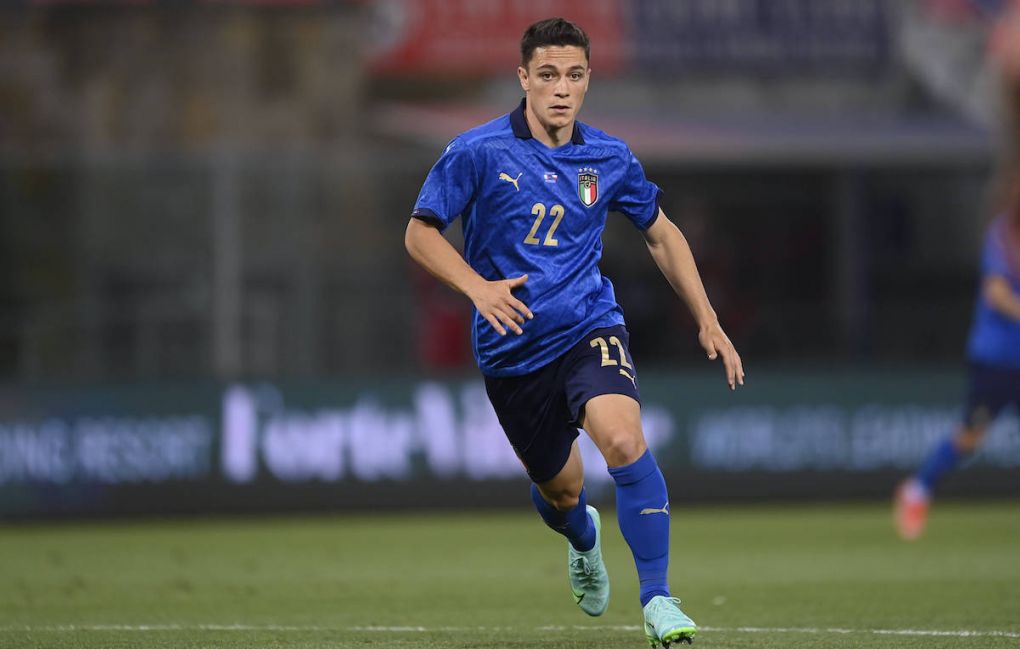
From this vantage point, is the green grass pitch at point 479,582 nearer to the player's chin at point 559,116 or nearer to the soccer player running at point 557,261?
the soccer player running at point 557,261

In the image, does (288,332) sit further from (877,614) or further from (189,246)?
(877,614)

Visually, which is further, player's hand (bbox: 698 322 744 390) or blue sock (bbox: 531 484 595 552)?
blue sock (bbox: 531 484 595 552)

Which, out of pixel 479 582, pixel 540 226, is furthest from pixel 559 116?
pixel 479 582

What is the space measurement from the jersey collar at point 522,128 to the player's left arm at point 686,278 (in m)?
0.45

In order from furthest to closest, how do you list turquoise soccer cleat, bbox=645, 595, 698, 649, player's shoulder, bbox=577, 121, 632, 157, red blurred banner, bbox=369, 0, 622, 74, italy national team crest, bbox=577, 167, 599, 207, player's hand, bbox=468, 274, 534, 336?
red blurred banner, bbox=369, 0, 622, 74, player's shoulder, bbox=577, 121, 632, 157, italy national team crest, bbox=577, 167, 599, 207, player's hand, bbox=468, 274, 534, 336, turquoise soccer cleat, bbox=645, 595, 698, 649

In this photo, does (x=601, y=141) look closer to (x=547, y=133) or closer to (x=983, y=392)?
(x=547, y=133)

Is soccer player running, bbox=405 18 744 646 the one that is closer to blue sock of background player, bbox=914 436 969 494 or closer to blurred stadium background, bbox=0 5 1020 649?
blurred stadium background, bbox=0 5 1020 649

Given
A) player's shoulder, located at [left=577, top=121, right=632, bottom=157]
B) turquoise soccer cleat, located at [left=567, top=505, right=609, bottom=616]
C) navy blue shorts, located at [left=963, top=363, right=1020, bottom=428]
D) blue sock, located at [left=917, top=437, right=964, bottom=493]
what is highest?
player's shoulder, located at [left=577, top=121, right=632, bottom=157]

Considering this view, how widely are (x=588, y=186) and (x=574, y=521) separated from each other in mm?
1451

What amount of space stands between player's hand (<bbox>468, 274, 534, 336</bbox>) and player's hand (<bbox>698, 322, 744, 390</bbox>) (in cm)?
73

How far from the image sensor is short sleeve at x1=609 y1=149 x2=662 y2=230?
247 inches

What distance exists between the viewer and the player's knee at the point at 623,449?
5680 mm

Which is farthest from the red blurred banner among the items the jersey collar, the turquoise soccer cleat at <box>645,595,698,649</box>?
the turquoise soccer cleat at <box>645,595,698,649</box>

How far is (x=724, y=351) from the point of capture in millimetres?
5910
